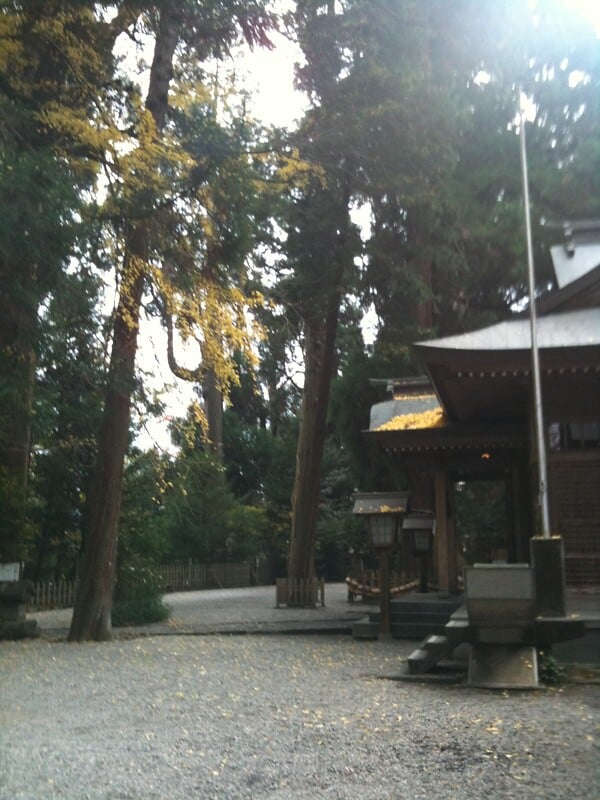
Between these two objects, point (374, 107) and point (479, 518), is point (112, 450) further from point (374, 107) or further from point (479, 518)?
point (479, 518)

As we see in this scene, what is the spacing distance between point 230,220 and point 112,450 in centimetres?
450

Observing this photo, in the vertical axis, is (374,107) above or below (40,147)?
above

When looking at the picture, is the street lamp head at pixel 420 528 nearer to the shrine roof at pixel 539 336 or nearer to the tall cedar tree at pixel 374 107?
the shrine roof at pixel 539 336

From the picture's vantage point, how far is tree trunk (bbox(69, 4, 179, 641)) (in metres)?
12.6

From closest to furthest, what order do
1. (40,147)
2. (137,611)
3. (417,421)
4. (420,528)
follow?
(40,147) < (420,528) < (417,421) < (137,611)

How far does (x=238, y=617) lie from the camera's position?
58.2 ft

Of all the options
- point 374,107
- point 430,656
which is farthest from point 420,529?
point 374,107

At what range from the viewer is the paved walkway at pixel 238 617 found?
572 inches

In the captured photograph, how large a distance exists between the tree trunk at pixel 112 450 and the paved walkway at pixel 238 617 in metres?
1.19

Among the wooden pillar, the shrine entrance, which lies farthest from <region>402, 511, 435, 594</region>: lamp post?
the shrine entrance

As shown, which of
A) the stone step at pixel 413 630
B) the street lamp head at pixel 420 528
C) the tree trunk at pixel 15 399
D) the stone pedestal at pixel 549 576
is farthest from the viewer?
the street lamp head at pixel 420 528

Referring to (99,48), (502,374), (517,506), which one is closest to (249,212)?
(99,48)

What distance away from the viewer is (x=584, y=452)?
10695 mm

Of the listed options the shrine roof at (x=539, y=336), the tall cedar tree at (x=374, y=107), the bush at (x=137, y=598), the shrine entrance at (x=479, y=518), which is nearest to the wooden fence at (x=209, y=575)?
the bush at (x=137, y=598)
